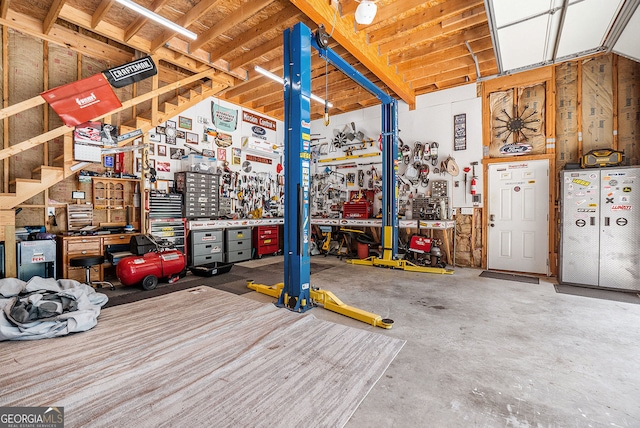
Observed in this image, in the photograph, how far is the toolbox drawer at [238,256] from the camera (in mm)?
6250

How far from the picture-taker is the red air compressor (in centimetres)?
405

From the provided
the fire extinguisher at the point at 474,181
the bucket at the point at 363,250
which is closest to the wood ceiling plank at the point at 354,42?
the fire extinguisher at the point at 474,181

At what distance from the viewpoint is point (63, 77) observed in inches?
183

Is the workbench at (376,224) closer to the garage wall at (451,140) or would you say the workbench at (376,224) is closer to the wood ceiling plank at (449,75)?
the garage wall at (451,140)

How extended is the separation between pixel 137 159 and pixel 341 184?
191 inches

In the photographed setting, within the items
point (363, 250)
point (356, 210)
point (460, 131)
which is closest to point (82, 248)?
point (363, 250)

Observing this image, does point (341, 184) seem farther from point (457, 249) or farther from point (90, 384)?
point (90, 384)

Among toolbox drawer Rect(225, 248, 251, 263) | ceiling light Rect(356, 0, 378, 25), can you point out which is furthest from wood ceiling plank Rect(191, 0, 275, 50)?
toolbox drawer Rect(225, 248, 251, 263)

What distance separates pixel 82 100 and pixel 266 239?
14.2ft

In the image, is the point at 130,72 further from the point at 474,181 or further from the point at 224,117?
the point at 474,181

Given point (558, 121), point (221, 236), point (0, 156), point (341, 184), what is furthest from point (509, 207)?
point (0, 156)

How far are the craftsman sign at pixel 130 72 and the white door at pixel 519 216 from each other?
6608mm

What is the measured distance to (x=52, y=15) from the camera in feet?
12.7

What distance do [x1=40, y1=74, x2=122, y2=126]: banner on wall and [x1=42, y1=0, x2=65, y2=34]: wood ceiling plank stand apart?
79cm
